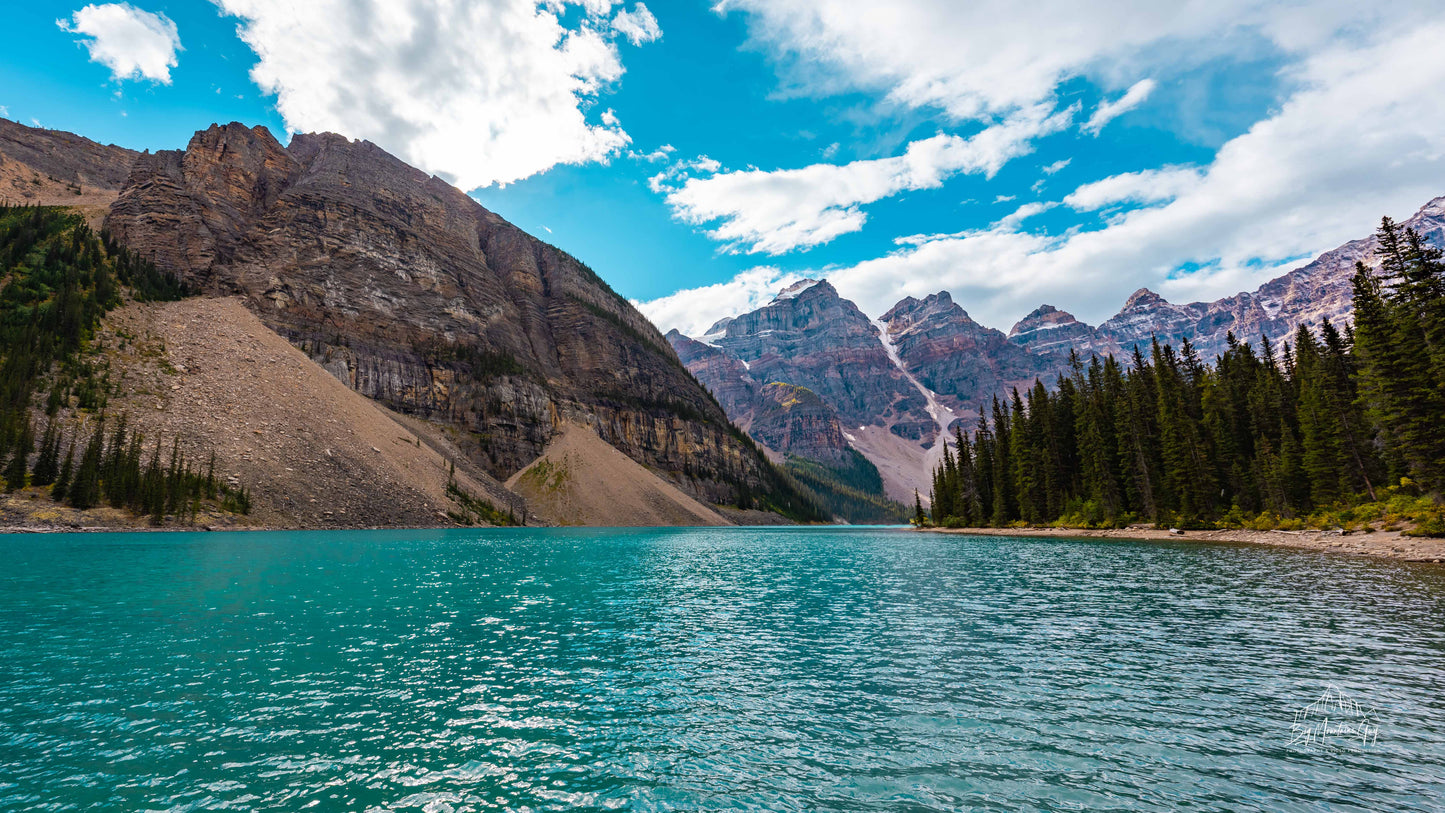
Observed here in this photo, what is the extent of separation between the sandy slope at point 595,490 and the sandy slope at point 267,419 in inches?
1353

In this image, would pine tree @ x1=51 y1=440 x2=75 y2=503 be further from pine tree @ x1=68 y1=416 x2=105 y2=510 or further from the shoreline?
the shoreline

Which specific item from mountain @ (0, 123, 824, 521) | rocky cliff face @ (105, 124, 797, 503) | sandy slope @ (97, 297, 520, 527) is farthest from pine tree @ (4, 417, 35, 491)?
rocky cliff face @ (105, 124, 797, 503)

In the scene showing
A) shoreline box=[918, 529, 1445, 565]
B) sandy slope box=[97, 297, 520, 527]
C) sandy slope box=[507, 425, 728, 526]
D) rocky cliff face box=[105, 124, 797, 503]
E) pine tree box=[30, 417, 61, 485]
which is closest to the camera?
shoreline box=[918, 529, 1445, 565]

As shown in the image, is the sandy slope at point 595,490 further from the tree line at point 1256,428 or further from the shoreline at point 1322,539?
the shoreline at point 1322,539

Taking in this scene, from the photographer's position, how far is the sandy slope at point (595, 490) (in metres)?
160

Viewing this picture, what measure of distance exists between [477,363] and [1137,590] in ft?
594

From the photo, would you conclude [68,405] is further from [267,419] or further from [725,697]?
[725,697]

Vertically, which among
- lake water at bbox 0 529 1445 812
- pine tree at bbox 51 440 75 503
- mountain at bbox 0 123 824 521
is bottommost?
lake water at bbox 0 529 1445 812

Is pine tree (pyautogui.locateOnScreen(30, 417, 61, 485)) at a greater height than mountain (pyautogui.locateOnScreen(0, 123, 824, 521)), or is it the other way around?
mountain (pyautogui.locateOnScreen(0, 123, 824, 521))

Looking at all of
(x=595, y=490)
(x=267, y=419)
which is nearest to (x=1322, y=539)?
(x=267, y=419)

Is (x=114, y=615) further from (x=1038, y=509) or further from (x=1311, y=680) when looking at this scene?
(x=1038, y=509)

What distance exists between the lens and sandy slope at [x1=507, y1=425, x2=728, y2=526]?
6289 inches

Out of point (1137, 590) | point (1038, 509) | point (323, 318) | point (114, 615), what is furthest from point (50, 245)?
point (1038, 509)

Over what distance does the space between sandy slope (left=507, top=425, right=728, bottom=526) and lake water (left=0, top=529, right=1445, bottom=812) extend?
418 feet
